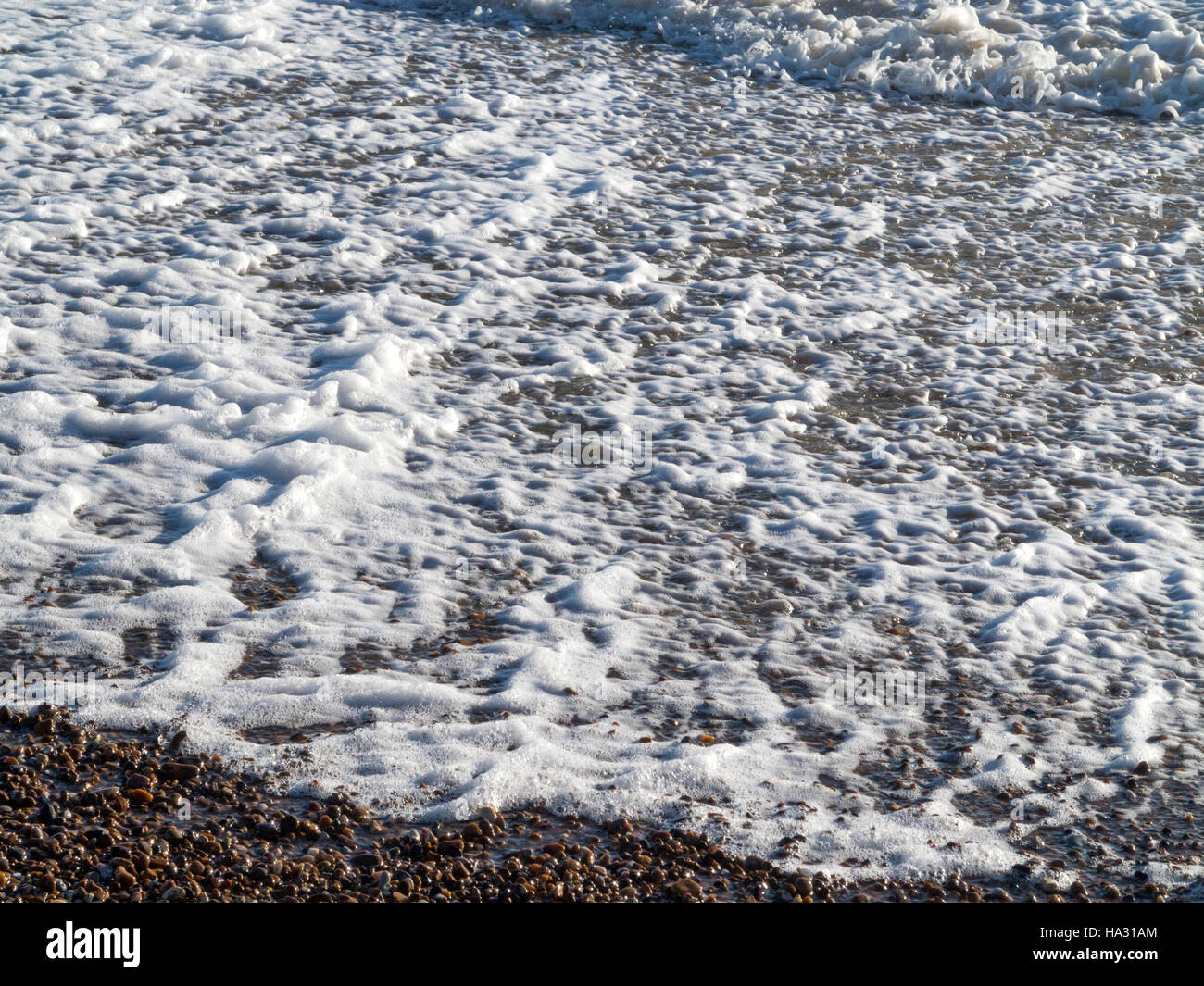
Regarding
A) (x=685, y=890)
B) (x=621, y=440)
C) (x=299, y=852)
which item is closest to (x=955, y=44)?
(x=621, y=440)

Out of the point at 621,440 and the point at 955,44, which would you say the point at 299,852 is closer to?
the point at 621,440

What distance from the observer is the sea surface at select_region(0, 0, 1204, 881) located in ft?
12.6

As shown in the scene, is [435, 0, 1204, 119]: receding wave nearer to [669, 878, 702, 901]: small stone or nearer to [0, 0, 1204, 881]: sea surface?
[0, 0, 1204, 881]: sea surface

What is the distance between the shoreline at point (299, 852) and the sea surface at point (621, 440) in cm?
12

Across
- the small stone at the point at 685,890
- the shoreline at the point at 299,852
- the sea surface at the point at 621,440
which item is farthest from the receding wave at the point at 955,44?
the small stone at the point at 685,890

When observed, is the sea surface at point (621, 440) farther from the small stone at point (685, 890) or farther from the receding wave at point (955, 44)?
the small stone at point (685, 890)

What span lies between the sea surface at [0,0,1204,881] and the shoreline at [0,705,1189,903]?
0.12m

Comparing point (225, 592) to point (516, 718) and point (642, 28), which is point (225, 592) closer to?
point (516, 718)

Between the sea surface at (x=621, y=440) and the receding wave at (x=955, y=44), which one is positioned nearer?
the sea surface at (x=621, y=440)

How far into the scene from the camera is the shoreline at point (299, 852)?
3.05 metres

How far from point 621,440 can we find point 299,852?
3.04 metres

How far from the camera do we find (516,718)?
154 inches

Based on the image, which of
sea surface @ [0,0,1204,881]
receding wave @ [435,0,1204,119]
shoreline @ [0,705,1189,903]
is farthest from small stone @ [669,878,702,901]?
receding wave @ [435,0,1204,119]

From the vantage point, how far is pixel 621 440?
19.1 ft
